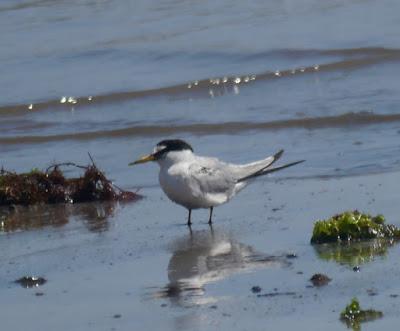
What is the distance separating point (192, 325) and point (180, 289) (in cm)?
58

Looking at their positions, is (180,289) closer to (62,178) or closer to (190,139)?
(62,178)

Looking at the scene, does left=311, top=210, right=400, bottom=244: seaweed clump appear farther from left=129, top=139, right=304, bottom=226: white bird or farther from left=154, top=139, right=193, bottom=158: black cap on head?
left=154, top=139, right=193, bottom=158: black cap on head

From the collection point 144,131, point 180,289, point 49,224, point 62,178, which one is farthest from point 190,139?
point 180,289

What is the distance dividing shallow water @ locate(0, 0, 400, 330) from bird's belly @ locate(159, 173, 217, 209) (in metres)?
0.13

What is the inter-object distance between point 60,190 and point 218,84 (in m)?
4.62

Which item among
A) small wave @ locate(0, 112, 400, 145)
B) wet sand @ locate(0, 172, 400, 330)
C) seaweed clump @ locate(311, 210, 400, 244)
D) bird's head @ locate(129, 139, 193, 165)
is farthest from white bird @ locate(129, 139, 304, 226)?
small wave @ locate(0, 112, 400, 145)

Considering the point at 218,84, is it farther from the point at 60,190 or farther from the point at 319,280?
the point at 319,280

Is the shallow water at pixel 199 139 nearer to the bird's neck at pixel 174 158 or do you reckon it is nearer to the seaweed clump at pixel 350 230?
the seaweed clump at pixel 350 230

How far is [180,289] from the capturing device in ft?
18.7

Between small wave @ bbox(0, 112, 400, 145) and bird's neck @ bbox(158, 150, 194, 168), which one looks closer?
bird's neck @ bbox(158, 150, 194, 168)

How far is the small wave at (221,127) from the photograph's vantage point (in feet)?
33.8

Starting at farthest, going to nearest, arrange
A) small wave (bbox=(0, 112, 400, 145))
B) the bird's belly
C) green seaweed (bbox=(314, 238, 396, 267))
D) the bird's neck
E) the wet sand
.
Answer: small wave (bbox=(0, 112, 400, 145)), the bird's neck, the bird's belly, green seaweed (bbox=(314, 238, 396, 267)), the wet sand

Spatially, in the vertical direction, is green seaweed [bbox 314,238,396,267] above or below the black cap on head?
below

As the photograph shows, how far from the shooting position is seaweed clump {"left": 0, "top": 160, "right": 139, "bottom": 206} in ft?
26.5
